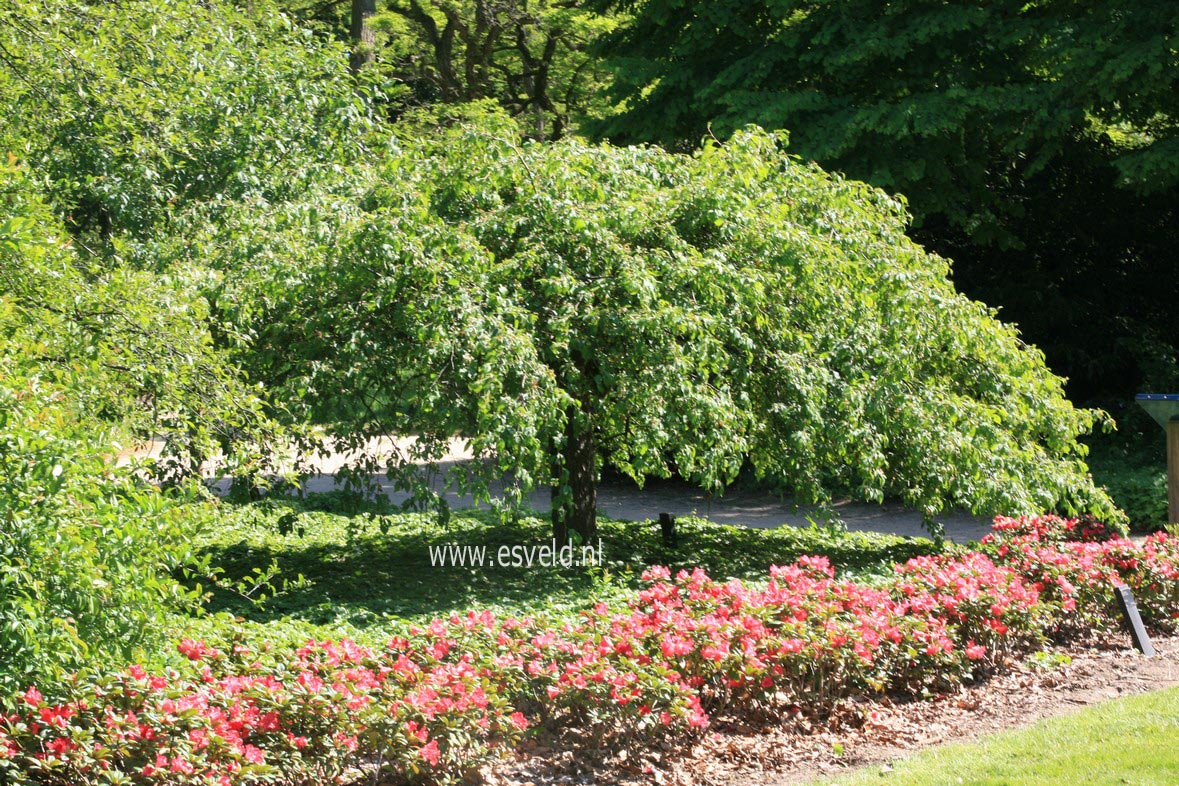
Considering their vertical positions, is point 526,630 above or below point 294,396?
below

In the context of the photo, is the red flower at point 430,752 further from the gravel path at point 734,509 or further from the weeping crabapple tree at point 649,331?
the gravel path at point 734,509

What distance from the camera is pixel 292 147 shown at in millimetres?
8609

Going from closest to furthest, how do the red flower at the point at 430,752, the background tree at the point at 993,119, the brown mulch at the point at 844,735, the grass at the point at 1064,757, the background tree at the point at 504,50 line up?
1. the red flower at the point at 430,752
2. the grass at the point at 1064,757
3. the brown mulch at the point at 844,735
4. the background tree at the point at 993,119
5. the background tree at the point at 504,50

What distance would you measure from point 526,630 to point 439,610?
1.71 metres

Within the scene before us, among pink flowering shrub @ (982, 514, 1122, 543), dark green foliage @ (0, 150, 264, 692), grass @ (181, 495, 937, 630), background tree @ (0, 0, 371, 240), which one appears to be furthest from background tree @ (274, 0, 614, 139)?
dark green foliage @ (0, 150, 264, 692)

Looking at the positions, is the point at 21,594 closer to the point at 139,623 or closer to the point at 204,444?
the point at 139,623

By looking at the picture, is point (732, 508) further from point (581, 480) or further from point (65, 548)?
point (65, 548)

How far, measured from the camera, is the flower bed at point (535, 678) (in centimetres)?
377

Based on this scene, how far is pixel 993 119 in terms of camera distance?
12.0 m

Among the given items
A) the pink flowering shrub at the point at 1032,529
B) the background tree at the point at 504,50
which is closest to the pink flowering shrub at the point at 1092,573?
the pink flowering shrub at the point at 1032,529

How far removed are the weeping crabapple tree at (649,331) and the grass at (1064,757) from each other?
2377 millimetres

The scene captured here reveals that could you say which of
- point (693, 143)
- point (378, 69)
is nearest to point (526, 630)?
point (378, 69)

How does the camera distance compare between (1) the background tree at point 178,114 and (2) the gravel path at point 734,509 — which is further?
(2) the gravel path at point 734,509

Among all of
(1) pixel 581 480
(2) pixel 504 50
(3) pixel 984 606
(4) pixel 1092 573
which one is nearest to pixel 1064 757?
(3) pixel 984 606
